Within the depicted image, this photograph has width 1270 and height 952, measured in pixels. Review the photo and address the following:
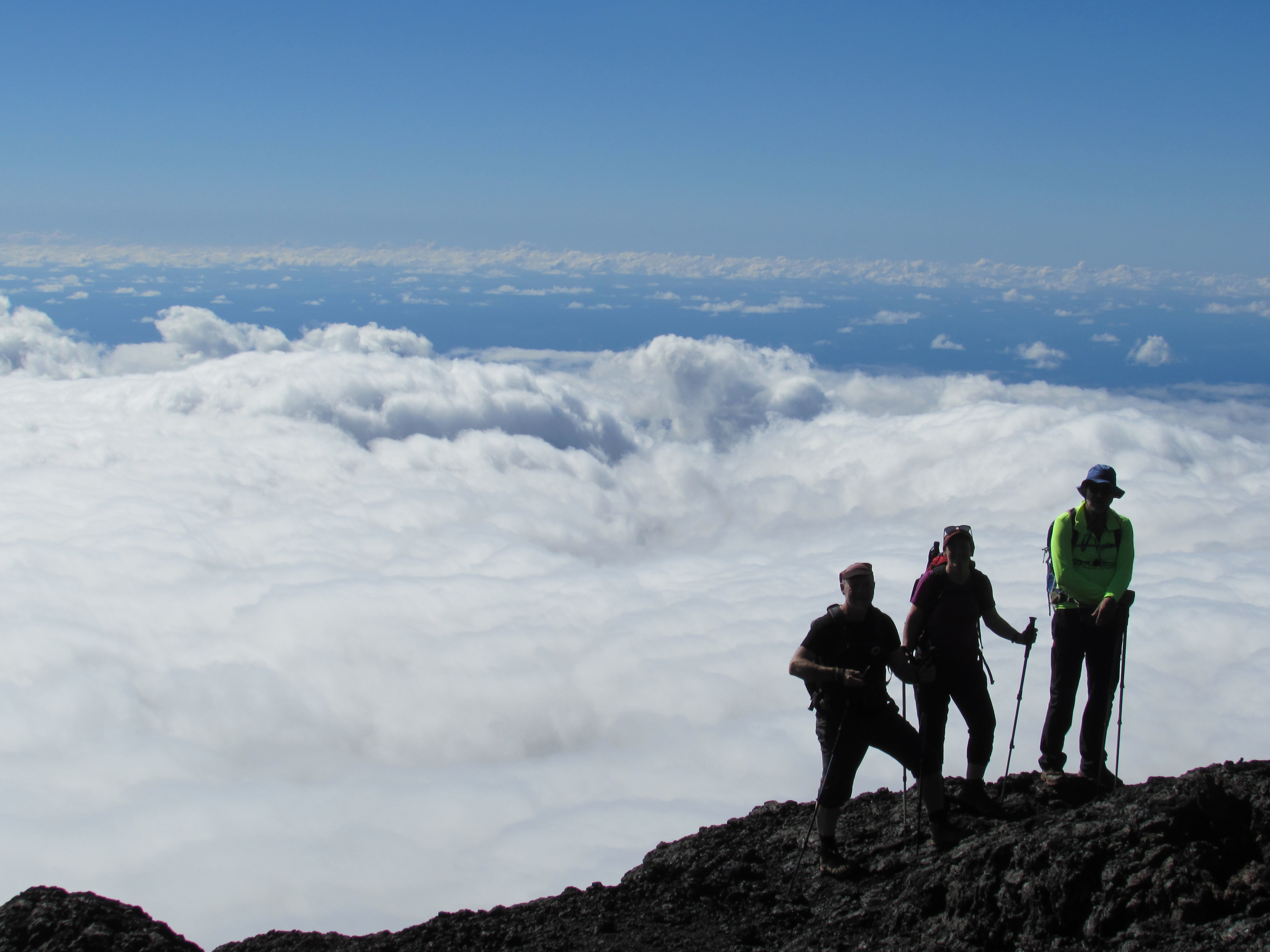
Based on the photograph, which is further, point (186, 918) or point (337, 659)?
point (337, 659)

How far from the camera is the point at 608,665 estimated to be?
7037 inches

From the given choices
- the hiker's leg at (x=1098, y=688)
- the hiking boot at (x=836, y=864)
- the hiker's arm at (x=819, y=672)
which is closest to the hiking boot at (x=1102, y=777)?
the hiker's leg at (x=1098, y=688)

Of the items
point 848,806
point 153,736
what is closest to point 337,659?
point 153,736

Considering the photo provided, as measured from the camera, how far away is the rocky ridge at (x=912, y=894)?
462cm

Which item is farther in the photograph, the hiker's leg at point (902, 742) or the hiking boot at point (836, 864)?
the hiking boot at point (836, 864)

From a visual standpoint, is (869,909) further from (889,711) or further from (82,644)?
(82,644)

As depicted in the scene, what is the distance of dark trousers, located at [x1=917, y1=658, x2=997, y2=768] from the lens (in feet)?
21.1

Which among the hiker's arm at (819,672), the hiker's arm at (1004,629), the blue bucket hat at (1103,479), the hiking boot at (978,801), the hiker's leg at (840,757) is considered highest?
the blue bucket hat at (1103,479)

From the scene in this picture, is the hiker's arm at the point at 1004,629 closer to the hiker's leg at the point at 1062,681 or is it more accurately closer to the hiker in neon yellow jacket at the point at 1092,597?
the hiker's leg at the point at 1062,681

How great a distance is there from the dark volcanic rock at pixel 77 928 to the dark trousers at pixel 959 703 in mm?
6878

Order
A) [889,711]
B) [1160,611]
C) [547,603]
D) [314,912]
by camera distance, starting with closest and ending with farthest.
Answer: [889,711] → [1160,611] → [314,912] → [547,603]

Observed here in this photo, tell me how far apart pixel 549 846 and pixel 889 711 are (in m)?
127

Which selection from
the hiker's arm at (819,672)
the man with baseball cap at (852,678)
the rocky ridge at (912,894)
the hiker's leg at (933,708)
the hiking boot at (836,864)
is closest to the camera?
the rocky ridge at (912,894)

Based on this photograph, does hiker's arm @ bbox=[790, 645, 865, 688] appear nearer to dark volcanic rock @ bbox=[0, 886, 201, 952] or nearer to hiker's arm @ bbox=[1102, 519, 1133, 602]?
hiker's arm @ bbox=[1102, 519, 1133, 602]
